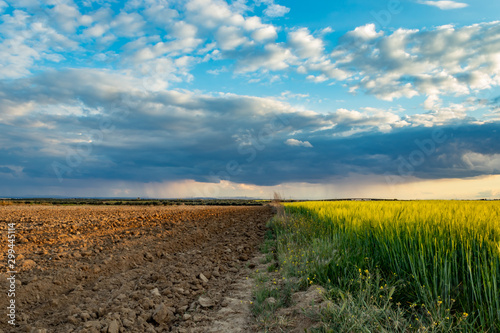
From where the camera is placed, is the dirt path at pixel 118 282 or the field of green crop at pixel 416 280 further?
the dirt path at pixel 118 282

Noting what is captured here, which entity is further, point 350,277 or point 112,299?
point 112,299

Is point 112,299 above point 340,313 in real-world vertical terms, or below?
below

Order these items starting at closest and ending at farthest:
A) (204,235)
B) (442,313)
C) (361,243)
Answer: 1. (442,313)
2. (361,243)
3. (204,235)

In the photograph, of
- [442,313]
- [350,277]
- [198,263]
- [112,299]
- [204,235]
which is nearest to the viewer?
[442,313]

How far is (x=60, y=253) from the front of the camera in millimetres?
8758

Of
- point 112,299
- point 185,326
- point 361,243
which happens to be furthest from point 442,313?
point 112,299

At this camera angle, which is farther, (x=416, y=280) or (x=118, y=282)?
(x=118, y=282)

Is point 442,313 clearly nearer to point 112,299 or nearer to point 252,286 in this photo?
point 252,286

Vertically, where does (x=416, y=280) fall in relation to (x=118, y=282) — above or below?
above

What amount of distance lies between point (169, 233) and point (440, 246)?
437 inches

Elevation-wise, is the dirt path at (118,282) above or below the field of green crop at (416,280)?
below

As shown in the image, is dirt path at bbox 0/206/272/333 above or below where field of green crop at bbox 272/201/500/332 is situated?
below

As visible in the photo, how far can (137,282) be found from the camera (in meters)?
6.61

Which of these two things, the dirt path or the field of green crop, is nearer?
the field of green crop
